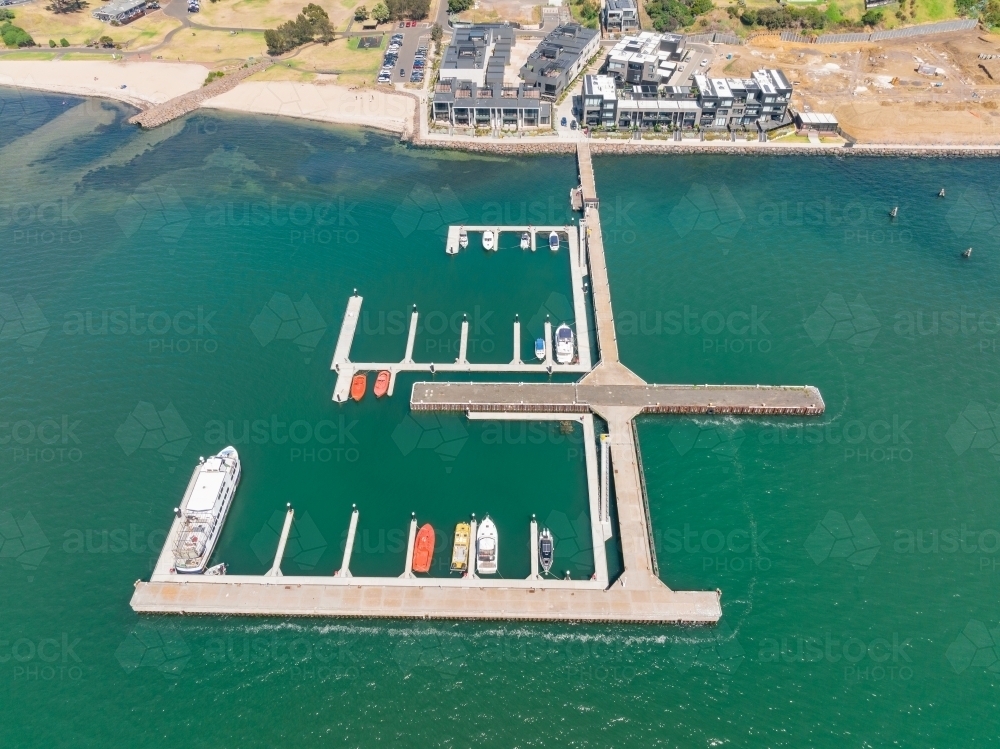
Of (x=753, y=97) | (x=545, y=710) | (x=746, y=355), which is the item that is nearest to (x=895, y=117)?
(x=753, y=97)

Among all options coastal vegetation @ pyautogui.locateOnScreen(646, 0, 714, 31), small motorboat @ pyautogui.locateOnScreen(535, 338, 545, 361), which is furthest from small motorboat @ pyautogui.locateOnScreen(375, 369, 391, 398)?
coastal vegetation @ pyautogui.locateOnScreen(646, 0, 714, 31)

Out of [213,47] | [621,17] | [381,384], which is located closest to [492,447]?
[381,384]

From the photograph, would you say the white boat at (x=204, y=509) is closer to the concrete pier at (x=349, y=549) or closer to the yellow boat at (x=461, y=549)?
the concrete pier at (x=349, y=549)

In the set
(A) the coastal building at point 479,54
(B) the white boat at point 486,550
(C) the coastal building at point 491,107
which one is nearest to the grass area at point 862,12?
(A) the coastal building at point 479,54

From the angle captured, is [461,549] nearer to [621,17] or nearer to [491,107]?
[491,107]

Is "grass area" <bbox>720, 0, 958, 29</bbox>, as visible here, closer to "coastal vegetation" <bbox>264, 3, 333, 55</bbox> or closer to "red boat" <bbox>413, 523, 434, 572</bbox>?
"coastal vegetation" <bbox>264, 3, 333, 55</bbox>

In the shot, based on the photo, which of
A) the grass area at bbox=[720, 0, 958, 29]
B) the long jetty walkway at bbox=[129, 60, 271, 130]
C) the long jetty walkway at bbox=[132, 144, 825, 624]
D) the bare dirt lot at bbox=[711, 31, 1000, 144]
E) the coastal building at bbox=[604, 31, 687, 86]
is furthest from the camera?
the grass area at bbox=[720, 0, 958, 29]
